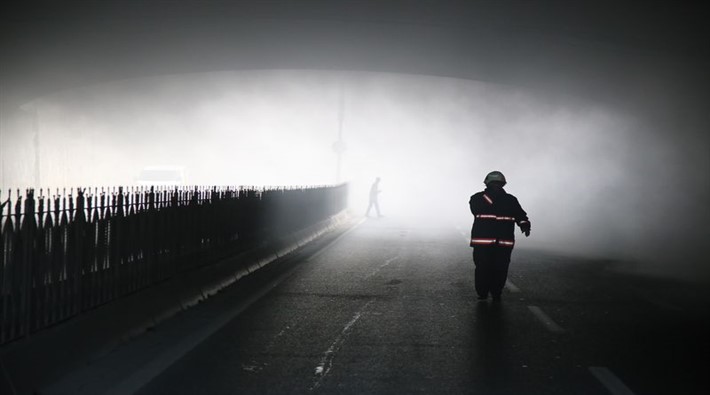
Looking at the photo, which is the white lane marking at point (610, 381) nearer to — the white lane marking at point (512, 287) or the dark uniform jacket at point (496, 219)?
the dark uniform jacket at point (496, 219)

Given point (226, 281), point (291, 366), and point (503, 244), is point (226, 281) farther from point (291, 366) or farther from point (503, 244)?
point (291, 366)

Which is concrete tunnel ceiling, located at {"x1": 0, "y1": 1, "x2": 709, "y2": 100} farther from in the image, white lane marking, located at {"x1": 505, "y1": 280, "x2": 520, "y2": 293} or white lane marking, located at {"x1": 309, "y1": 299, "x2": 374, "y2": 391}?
white lane marking, located at {"x1": 309, "y1": 299, "x2": 374, "y2": 391}

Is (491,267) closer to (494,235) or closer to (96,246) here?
(494,235)

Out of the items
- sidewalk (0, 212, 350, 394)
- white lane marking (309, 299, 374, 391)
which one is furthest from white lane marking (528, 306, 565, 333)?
sidewalk (0, 212, 350, 394)

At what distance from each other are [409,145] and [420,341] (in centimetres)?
6483

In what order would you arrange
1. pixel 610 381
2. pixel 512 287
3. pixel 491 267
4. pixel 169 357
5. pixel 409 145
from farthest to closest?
pixel 409 145
pixel 512 287
pixel 491 267
pixel 169 357
pixel 610 381

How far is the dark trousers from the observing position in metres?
11.9

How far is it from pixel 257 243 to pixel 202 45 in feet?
47.9

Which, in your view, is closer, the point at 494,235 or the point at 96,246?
the point at 96,246

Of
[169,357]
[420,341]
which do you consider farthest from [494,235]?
[169,357]

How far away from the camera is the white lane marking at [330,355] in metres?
7.22

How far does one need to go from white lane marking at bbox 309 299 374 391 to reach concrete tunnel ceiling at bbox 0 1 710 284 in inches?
456

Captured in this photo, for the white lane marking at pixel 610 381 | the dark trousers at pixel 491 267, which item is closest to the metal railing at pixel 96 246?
the dark trousers at pixel 491 267

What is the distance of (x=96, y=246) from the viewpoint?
8.41 m
